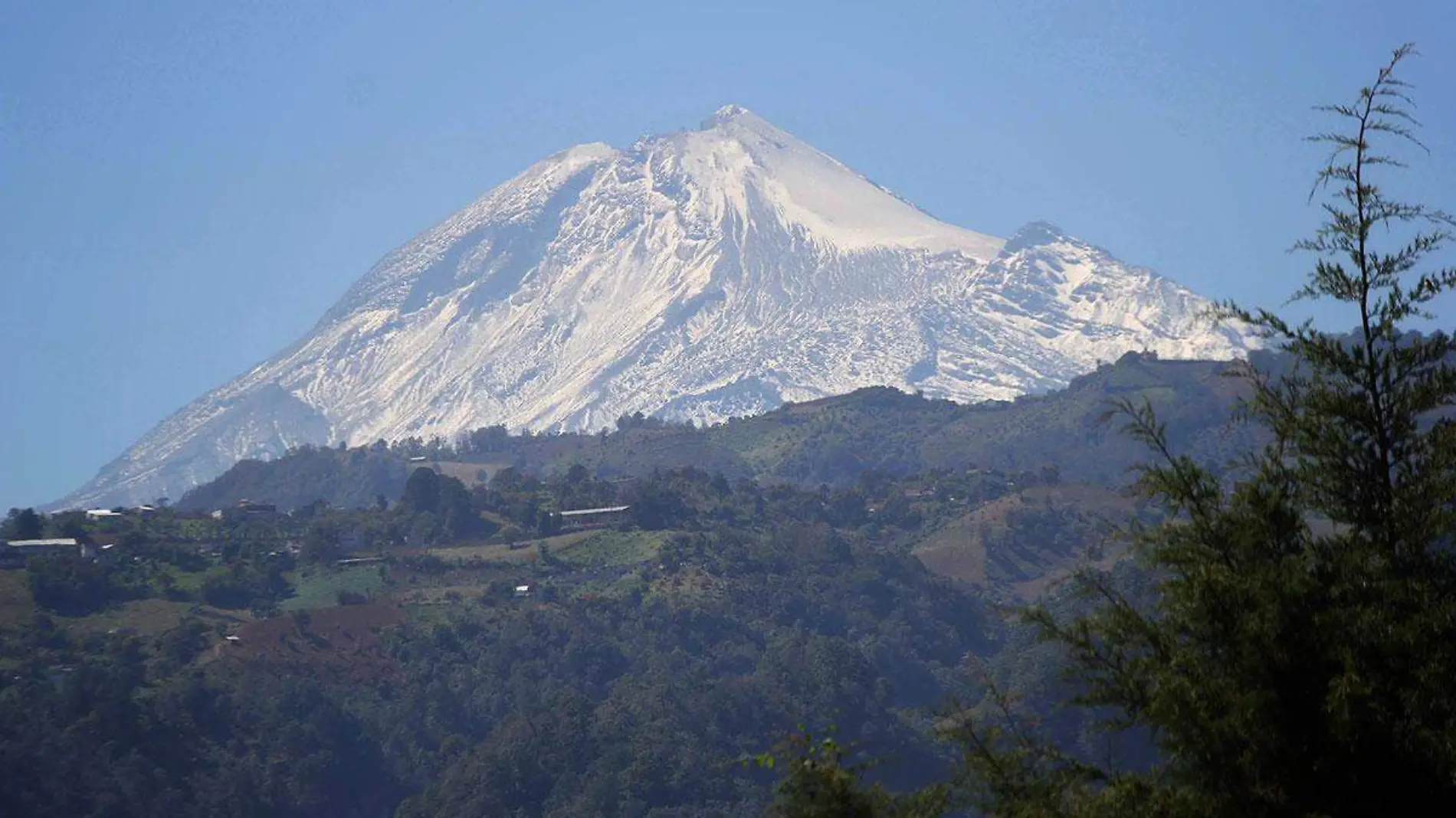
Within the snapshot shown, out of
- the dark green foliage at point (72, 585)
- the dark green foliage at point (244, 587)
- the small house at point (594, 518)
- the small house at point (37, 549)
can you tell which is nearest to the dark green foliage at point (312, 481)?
the small house at point (594, 518)

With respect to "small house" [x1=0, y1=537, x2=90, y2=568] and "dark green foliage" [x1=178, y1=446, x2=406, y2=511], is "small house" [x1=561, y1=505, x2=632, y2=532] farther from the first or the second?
"dark green foliage" [x1=178, y1=446, x2=406, y2=511]

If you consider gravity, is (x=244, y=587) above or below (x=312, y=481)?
below

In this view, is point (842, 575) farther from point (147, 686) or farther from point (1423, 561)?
point (1423, 561)

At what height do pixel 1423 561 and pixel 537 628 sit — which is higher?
pixel 1423 561

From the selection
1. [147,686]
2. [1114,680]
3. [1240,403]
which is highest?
[1240,403]

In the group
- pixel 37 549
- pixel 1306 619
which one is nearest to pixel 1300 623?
pixel 1306 619

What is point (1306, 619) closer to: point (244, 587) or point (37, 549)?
point (244, 587)

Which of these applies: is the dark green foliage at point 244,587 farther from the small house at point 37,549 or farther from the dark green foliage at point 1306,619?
the dark green foliage at point 1306,619

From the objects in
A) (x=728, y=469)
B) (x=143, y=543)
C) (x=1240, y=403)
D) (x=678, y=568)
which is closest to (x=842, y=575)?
(x=678, y=568)

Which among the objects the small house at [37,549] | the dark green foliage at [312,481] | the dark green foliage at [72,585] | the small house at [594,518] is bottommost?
the small house at [594,518]

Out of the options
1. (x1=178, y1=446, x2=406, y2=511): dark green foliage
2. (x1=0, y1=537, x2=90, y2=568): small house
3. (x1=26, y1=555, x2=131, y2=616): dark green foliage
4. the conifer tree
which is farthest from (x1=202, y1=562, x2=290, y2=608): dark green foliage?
the conifer tree

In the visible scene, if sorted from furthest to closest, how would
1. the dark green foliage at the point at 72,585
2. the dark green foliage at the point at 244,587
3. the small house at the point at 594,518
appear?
the small house at the point at 594,518
the dark green foliage at the point at 244,587
the dark green foliage at the point at 72,585
